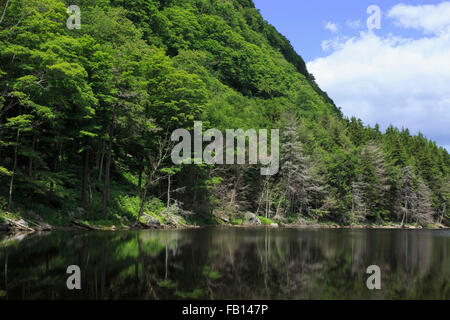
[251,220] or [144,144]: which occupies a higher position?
[144,144]

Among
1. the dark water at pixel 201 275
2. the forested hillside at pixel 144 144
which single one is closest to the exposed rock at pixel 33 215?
the forested hillside at pixel 144 144

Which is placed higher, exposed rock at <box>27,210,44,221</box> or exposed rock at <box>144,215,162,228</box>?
exposed rock at <box>27,210,44,221</box>

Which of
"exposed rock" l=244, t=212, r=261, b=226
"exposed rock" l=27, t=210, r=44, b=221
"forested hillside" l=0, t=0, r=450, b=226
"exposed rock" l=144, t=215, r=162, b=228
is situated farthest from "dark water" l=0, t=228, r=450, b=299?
"exposed rock" l=244, t=212, r=261, b=226

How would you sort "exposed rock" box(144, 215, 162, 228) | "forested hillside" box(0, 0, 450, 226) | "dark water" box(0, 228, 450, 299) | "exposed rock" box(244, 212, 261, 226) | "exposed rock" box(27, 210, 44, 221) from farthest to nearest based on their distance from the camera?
1. "exposed rock" box(244, 212, 261, 226)
2. "exposed rock" box(144, 215, 162, 228)
3. "exposed rock" box(27, 210, 44, 221)
4. "forested hillside" box(0, 0, 450, 226)
5. "dark water" box(0, 228, 450, 299)

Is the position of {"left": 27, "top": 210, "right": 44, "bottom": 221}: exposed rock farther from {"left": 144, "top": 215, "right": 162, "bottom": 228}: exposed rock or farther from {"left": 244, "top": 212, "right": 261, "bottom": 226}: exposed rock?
{"left": 244, "top": 212, "right": 261, "bottom": 226}: exposed rock

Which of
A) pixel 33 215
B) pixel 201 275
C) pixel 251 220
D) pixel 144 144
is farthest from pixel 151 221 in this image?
pixel 201 275

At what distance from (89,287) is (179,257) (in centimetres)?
501

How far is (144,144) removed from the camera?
3108 centimetres

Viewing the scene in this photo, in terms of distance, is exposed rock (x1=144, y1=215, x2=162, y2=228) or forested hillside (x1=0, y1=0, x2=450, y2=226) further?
exposed rock (x1=144, y1=215, x2=162, y2=228)

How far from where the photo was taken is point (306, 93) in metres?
102

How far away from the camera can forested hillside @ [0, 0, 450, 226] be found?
20172mm

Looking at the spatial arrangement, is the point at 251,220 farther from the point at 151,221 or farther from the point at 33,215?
the point at 33,215

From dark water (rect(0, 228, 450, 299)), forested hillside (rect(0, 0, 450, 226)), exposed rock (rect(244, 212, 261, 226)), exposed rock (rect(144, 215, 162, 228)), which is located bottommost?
exposed rock (rect(244, 212, 261, 226))
